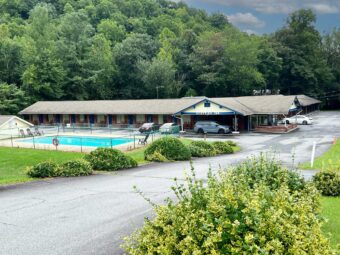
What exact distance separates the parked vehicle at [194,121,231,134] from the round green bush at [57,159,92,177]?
2859 cm

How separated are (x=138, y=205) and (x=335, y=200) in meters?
6.64

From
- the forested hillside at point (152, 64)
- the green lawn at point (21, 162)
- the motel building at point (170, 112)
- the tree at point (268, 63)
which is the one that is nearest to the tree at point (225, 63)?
the forested hillside at point (152, 64)

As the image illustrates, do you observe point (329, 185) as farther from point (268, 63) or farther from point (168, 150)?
point (268, 63)

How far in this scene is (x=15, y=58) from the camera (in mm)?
71938

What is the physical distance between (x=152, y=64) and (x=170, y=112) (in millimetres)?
25716

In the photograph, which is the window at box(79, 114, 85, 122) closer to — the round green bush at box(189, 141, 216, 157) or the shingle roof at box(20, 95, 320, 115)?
the shingle roof at box(20, 95, 320, 115)

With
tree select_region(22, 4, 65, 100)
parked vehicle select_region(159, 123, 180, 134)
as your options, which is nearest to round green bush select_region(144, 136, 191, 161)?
parked vehicle select_region(159, 123, 180, 134)

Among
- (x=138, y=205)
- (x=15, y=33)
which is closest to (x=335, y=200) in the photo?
(x=138, y=205)

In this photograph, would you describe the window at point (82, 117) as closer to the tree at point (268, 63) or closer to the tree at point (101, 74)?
the tree at point (101, 74)

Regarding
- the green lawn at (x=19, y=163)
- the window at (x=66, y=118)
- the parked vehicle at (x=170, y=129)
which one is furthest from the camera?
the window at (x=66, y=118)

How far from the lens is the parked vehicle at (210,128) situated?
47250 millimetres

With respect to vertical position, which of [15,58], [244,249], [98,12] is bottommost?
[244,249]

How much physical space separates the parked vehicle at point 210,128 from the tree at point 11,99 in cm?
3282

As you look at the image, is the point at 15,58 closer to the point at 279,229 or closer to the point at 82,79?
the point at 82,79
